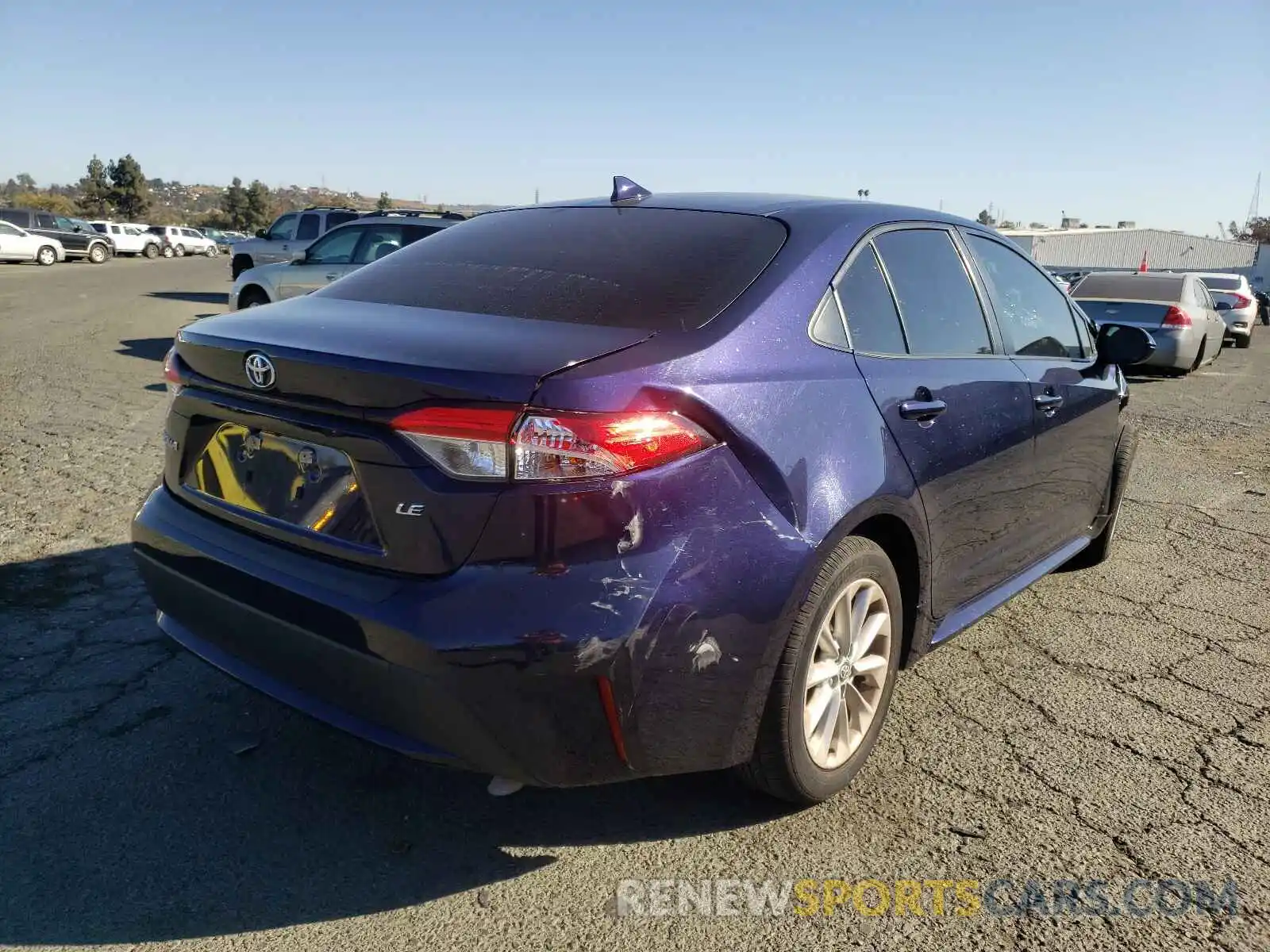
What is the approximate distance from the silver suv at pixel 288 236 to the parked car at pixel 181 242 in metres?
36.9

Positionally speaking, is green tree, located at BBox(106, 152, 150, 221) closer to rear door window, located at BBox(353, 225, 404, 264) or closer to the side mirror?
rear door window, located at BBox(353, 225, 404, 264)

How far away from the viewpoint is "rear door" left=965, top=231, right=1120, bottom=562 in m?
3.80

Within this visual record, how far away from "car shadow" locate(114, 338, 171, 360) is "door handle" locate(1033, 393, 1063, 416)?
978 cm

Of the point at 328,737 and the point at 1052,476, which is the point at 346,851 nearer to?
the point at 328,737

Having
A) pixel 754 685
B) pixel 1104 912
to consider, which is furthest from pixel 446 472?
pixel 1104 912

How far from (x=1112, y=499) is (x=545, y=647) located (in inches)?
143

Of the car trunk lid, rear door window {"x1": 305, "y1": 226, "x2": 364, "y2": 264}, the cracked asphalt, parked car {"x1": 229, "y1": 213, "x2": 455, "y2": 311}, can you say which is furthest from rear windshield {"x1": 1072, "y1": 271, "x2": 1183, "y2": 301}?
the car trunk lid

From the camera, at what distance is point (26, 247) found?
33.8 meters

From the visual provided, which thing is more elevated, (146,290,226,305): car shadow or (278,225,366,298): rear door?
(278,225,366,298): rear door

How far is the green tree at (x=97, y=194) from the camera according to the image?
8331 centimetres

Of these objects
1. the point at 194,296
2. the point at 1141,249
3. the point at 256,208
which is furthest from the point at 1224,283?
the point at 256,208

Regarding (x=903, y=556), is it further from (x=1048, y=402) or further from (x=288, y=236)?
(x=288, y=236)

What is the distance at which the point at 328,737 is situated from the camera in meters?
3.13

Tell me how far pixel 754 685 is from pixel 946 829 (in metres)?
0.79
